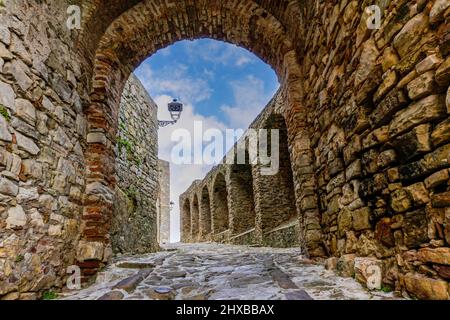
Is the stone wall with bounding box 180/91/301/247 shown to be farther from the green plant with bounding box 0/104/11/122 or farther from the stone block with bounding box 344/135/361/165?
the green plant with bounding box 0/104/11/122

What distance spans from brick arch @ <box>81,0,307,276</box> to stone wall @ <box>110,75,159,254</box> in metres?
1.39

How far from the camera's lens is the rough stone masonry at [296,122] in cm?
170

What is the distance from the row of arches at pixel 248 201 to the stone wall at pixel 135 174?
3.68 m

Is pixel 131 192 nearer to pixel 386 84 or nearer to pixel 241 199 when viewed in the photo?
pixel 386 84

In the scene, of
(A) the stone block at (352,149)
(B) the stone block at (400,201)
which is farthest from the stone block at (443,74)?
(A) the stone block at (352,149)

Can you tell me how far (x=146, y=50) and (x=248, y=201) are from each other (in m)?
9.34

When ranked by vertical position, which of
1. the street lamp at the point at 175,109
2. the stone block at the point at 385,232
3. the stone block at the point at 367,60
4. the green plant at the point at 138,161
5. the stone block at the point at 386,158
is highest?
the street lamp at the point at 175,109

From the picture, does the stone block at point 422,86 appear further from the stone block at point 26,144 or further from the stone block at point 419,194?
the stone block at point 26,144

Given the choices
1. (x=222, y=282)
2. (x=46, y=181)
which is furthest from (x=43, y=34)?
(x=222, y=282)

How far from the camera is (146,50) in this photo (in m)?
4.26

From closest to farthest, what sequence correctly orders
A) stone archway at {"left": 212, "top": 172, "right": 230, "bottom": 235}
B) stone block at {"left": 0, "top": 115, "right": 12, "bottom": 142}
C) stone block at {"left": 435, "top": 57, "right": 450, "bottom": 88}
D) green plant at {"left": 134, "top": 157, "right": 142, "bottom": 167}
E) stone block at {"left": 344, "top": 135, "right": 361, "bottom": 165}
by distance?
stone block at {"left": 435, "top": 57, "right": 450, "bottom": 88}
stone block at {"left": 0, "top": 115, "right": 12, "bottom": 142}
stone block at {"left": 344, "top": 135, "right": 361, "bottom": 165}
green plant at {"left": 134, "top": 157, "right": 142, "bottom": 167}
stone archway at {"left": 212, "top": 172, "right": 230, "bottom": 235}

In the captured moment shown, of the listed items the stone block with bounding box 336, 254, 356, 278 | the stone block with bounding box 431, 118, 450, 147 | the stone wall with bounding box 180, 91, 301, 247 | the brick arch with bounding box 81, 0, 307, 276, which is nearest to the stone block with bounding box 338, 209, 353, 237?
the stone block with bounding box 336, 254, 356, 278

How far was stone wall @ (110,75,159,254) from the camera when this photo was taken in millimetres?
5082

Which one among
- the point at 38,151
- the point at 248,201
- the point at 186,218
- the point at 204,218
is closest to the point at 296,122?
the point at 38,151
